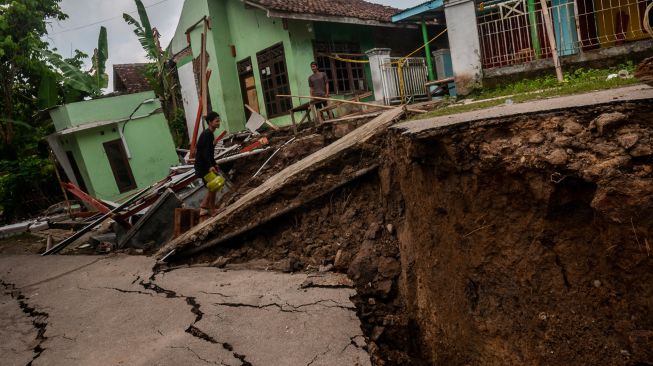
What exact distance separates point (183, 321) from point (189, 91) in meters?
13.0

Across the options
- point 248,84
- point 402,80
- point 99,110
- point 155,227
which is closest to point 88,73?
point 99,110

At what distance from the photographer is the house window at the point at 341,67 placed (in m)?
11.7

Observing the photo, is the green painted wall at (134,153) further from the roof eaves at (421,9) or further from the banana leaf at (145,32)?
the roof eaves at (421,9)

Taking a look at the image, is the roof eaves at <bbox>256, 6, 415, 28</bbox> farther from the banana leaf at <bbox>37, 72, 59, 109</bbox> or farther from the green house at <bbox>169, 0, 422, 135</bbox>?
the banana leaf at <bbox>37, 72, 59, 109</bbox>

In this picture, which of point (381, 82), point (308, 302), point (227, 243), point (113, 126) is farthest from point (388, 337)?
point (113, 126)

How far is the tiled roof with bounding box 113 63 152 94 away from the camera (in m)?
18.8

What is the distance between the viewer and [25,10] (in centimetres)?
1229

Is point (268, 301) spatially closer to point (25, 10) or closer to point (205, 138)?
point (205, 138)

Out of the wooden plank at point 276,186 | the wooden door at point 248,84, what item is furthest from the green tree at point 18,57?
the wooden plank at point 276,186

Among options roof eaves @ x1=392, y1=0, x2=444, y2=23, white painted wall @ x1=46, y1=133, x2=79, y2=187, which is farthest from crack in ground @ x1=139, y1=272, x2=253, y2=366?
roof eaves @ x1=392, y1=0, x2=444, y2=23

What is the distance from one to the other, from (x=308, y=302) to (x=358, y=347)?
0.87 meters

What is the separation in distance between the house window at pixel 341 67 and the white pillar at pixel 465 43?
525 cm

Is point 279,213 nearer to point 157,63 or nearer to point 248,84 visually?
point 248,84

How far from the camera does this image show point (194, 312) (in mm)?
3691
